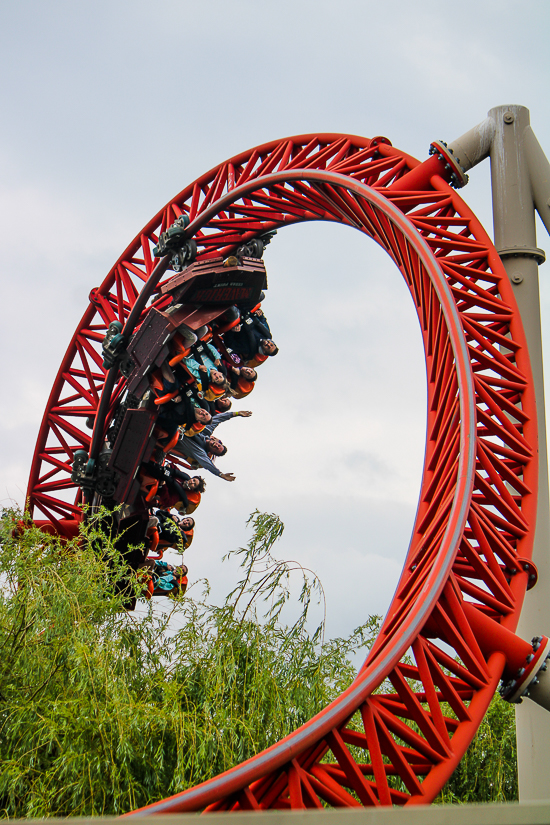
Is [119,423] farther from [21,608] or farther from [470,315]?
[470,315]

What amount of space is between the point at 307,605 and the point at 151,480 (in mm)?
5615

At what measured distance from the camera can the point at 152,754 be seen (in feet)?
16.1

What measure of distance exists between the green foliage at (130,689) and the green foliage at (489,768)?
3.39 ft

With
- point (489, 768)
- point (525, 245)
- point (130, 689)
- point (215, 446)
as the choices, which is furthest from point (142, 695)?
point (215, 446)

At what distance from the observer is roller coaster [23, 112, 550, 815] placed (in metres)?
A: 4.10

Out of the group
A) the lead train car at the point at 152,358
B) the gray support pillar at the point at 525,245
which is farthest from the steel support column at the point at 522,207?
the lead train car at the point at 152,358

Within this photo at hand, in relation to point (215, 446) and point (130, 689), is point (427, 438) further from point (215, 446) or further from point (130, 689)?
point (215, 446)

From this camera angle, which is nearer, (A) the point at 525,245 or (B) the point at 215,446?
(A) the point at 525,245

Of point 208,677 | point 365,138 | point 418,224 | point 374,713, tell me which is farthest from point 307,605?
point 365,138

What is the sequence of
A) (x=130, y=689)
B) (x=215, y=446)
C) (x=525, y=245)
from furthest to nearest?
1. (x=215, y=446)
2. (x=525, y=245)
3. (x=130, y=689)

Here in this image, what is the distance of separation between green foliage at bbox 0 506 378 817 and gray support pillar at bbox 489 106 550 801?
130 centimetres

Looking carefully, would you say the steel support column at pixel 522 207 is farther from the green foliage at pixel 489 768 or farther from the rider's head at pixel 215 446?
the rider's head at pixel 215 446

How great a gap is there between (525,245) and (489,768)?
13.2 ft

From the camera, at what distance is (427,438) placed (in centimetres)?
600
